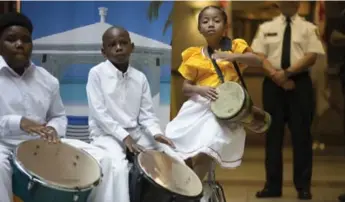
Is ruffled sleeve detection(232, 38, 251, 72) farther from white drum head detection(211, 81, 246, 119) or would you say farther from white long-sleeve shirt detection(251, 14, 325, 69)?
white long-sleeve shirt detection(251, 14, 325, 69)

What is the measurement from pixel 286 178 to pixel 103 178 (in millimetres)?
2603

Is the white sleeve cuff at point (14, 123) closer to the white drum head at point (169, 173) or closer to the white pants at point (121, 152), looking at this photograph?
the white pants at point (121, 152)

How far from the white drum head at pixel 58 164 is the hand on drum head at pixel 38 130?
1.8 inches

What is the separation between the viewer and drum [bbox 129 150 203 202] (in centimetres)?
292

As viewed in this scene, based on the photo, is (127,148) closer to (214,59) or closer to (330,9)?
(214,59)

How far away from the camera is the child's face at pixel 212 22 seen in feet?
11.4

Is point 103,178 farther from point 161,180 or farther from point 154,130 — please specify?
point 154,130

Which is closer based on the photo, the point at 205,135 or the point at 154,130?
the point at 205,135

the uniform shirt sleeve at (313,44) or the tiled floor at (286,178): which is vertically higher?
the uniform shirt sleeve at (313,44)

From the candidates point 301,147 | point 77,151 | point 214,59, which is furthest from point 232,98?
point 301,147

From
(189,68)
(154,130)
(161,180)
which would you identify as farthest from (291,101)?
(161,180)

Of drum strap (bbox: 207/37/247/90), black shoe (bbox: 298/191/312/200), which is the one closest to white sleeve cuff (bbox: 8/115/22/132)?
drum strap (bbox: 207/37/247/90)

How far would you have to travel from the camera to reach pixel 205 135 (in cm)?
338

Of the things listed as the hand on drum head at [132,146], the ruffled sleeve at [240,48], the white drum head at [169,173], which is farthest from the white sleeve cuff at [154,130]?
the ruffled sleeve at [240,48]
